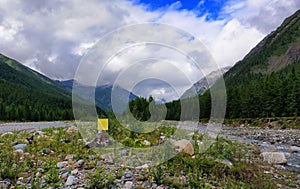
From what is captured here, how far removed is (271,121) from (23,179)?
137 ft

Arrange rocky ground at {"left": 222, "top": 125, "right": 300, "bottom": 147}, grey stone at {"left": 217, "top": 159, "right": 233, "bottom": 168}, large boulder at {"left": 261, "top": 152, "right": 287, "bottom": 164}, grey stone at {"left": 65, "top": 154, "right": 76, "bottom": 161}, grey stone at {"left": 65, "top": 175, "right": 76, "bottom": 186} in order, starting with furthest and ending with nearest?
rocky ground at {"left": 222, "top": 125, "right": 300, "bottom": 147}
large boulder at {"left": 261, "top": 152, "right": 287, "bottom": 164}
grey stone at {"left": 65, "top": 154, "right": 76, "bottom": 161}
grey stone at {"left": 217, "top": 159, "right": 233, "bottom": 168}
grey stone at {"left": 65, "top": 175, "right": 76, "bottom": 186}

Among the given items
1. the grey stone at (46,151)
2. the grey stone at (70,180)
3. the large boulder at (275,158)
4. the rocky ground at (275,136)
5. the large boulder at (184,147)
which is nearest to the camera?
the grey stone at (70,180)

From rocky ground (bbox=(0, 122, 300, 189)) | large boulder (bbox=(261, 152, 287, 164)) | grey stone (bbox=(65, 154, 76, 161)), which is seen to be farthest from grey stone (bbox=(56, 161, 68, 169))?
large boulder (bbox=(261, 152, 287, 164))

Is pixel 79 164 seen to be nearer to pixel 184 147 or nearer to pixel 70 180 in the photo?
pixel 70 180

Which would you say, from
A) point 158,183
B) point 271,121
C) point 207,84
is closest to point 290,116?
point 271,121

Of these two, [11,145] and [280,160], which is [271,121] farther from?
[11,145]

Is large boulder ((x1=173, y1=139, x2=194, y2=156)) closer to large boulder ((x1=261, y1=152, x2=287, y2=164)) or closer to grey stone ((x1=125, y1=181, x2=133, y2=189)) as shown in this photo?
grey stone ((x1=125, y1=181, x2=133, y2=189))


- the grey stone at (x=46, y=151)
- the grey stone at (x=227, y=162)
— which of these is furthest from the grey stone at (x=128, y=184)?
the grey stone at (x=46, y=151)

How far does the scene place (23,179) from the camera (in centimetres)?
682

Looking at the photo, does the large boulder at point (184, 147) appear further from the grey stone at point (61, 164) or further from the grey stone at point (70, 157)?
the grey stone at point (61, 164)

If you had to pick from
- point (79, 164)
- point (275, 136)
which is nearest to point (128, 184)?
point (79, 164)

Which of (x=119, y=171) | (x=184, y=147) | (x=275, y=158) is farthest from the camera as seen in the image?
(x=275, y=158)

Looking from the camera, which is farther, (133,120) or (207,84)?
(133,120)

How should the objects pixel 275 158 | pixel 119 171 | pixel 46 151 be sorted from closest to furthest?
pixel 119 171
pixel 46 151
pixel 275 158
